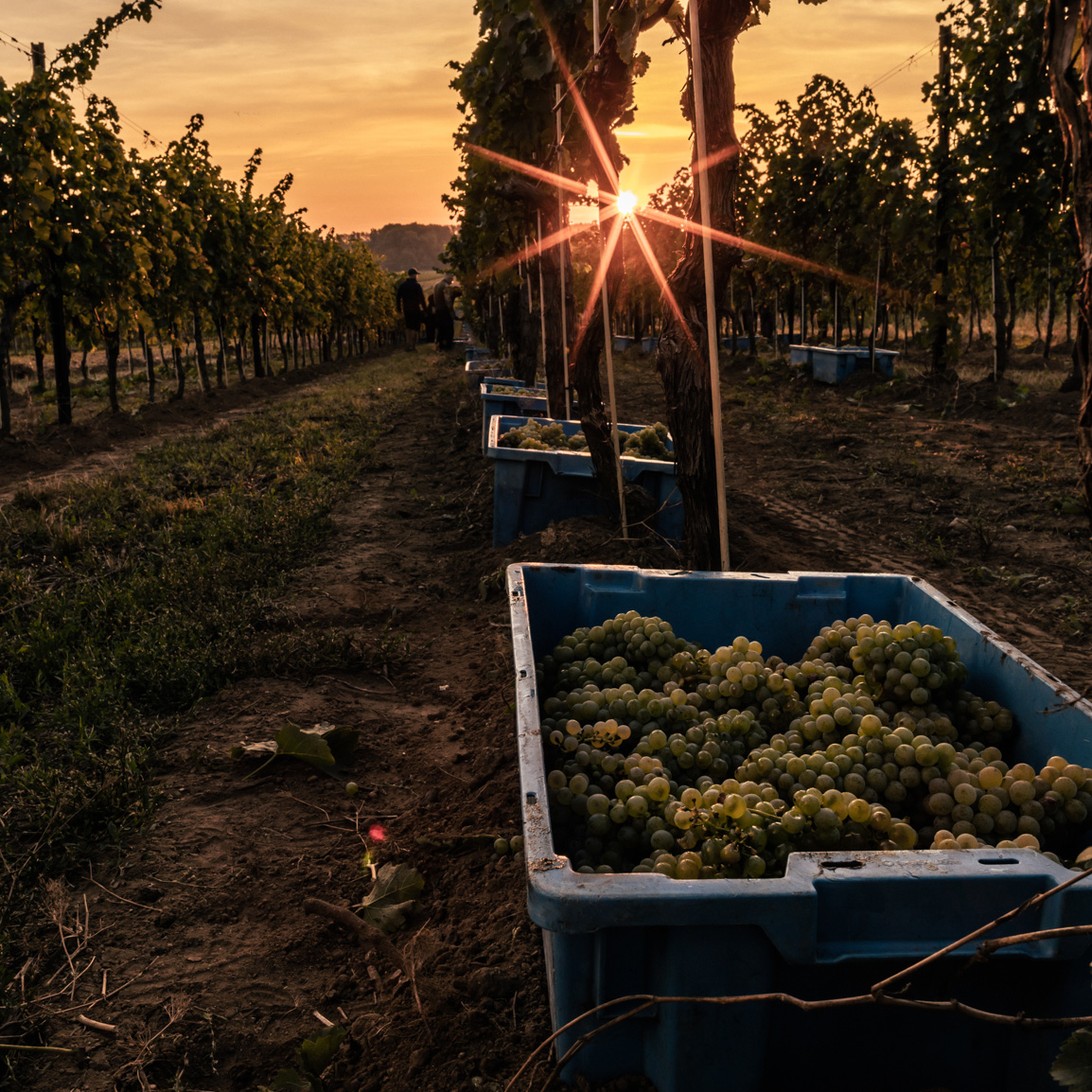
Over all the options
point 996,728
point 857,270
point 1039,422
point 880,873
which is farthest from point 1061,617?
point 857,270

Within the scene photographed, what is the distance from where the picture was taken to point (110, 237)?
37.4 ft

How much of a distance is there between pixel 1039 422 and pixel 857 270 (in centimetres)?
804

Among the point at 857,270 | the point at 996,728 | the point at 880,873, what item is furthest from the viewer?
the point at 857,270

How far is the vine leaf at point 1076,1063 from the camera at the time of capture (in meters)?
0.95

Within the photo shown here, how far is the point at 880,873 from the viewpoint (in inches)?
47.6

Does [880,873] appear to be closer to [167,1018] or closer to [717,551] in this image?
[167,1018]

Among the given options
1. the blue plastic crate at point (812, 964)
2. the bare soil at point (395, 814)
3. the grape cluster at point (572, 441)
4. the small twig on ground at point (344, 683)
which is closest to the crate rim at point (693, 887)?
the blue plastic crate at point (812, 964)

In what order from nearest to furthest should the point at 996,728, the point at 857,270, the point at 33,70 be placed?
the point at 996,728 → the point at 33,70 → the point at 857,270

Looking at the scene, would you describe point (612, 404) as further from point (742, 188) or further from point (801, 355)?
point (742, 188)

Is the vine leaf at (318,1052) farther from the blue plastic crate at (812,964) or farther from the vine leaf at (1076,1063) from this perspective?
the vine leaf at (1076,1063)

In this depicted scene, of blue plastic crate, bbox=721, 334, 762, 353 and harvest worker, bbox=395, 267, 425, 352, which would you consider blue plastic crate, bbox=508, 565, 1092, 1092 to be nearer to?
blue plastic crate, bbox=721, 334, 762, 353

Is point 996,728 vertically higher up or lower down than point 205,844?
higher up

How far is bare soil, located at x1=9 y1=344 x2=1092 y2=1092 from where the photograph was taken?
1886 mm

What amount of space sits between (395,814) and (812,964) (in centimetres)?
193
